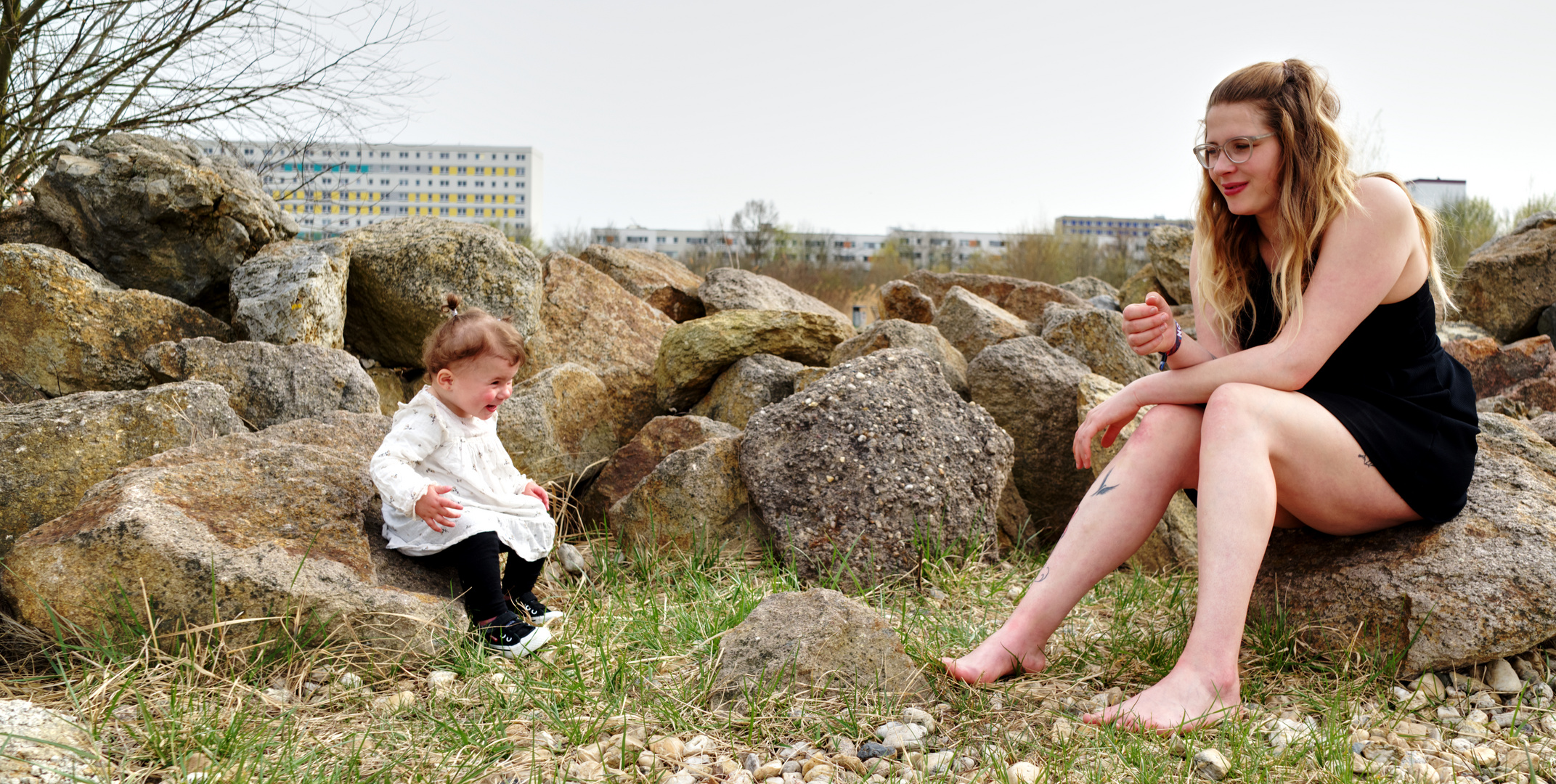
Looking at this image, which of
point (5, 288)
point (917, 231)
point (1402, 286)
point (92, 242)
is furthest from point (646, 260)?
point (917, 231)

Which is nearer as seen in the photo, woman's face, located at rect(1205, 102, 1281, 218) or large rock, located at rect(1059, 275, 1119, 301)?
woman's face, located at rect(1205, 102, 1281, 218)

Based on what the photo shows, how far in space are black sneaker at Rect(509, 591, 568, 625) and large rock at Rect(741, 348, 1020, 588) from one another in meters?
0.74

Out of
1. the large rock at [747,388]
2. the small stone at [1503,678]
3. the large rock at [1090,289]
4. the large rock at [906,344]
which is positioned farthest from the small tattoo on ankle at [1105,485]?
the large rock at [1090,289]

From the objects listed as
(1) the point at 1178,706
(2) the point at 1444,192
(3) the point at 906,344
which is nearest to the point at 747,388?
(3) the point at 906,344

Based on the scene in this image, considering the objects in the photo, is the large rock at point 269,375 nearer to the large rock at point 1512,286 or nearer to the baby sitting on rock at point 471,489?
the baby sitting on rock at point 471,489

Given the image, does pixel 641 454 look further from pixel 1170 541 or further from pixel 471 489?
pixel 1170 541

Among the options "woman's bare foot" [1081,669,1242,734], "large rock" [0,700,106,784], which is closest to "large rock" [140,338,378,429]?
"large rock" [0,700,106,784]

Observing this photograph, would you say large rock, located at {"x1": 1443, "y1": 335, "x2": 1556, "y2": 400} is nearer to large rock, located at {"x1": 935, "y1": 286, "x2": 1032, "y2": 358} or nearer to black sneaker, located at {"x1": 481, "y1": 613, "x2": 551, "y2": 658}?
large rock, located at {"x1": 935, "y1": 286, "x2": 1032, "y2": 358}

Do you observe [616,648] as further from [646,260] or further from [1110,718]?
[646,260]

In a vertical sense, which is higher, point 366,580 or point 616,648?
point 366,580

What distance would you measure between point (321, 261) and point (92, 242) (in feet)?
4.14

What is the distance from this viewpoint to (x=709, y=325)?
4.48 m

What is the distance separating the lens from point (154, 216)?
15.2 feet

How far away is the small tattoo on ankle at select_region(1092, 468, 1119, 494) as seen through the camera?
248 centimetres
